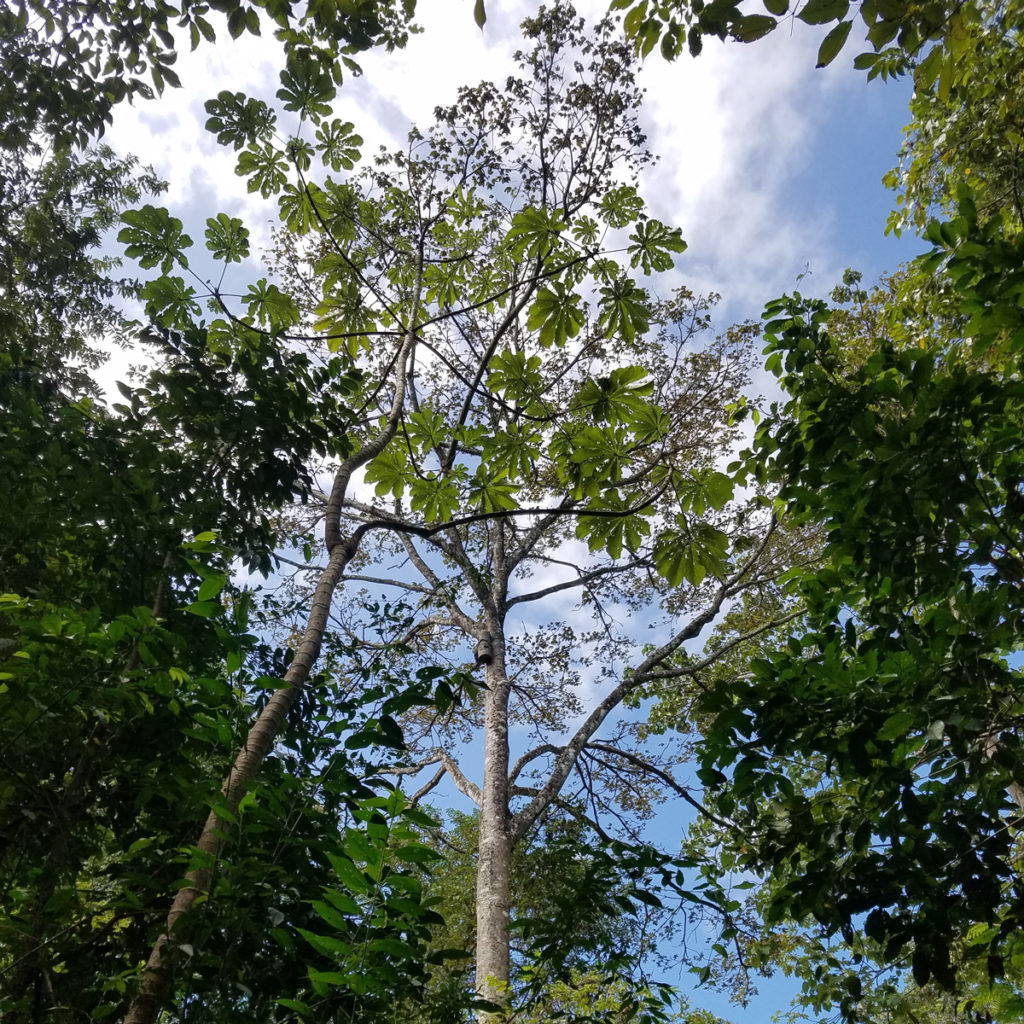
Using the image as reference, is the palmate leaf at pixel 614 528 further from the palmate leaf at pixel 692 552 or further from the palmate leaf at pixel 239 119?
the palmate leaf at pixel 239 119

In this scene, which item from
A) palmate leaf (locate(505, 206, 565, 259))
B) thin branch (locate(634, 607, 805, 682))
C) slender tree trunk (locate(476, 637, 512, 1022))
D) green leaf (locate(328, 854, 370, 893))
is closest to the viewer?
green leaf (locate(328, 854, 370, 893))

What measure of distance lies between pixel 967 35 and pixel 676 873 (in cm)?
208

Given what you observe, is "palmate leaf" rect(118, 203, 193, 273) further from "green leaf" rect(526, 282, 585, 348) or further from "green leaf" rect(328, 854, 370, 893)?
"green leaf" rect(328, 854, 370, 893)

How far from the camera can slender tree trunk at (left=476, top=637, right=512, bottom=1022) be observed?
6554 mm

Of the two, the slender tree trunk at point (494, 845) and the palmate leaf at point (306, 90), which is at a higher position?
the palmate leaf at point (306, 90)

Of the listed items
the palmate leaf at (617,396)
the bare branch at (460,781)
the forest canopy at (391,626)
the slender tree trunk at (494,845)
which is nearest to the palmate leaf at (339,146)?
the forest canopy at (391,626)

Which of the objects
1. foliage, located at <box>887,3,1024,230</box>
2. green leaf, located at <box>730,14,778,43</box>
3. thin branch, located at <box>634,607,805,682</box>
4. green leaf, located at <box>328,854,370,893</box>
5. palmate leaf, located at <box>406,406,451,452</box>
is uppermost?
foliage, located at <box>887,3,1024,230</box>

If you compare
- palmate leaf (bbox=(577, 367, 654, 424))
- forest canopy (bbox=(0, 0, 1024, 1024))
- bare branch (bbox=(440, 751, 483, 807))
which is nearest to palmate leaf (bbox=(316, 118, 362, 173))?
forest canopy (bbox=(0, 0, 1024, 1024))

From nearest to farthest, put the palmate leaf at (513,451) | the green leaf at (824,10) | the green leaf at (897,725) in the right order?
1. the green leaf at (824,10)
2. the green leaf at (897,725)
3. the palmate leaf at (513,451)

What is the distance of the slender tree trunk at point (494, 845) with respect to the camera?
258 inches

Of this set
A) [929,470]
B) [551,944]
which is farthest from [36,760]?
[929,470]

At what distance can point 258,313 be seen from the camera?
3891 millimetres

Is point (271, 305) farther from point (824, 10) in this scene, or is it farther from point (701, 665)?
point (701, 665)

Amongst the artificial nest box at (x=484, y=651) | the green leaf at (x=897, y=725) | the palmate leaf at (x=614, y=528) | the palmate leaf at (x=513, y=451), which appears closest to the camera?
the green leaf at (x=897, y=725)
